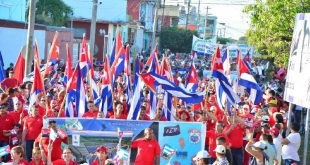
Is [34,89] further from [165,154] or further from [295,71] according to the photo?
[295,71]

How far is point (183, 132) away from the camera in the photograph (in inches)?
521

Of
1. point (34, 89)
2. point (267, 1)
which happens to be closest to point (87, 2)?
point (267, 1)

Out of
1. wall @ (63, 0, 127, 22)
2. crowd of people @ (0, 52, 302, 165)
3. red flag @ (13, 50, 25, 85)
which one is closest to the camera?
crowd of people @ (0, 52, 302, 165)

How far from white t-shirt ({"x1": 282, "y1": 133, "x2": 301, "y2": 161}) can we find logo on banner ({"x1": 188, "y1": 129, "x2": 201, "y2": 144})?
61.9 inches

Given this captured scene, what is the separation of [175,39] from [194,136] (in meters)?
67.7

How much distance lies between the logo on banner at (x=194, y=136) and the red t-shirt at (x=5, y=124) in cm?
338

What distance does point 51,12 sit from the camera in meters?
48.9

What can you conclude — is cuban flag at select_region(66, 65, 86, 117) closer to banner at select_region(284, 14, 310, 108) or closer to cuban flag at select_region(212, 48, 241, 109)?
cuban flag at select_region(212, 48, 241, 109)

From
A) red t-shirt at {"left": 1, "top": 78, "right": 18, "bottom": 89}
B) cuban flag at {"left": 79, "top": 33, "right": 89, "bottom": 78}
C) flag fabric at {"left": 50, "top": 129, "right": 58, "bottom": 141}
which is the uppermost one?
cuban flag at {"left": 79, "top": 33, "right": 89, "bottom": 78}

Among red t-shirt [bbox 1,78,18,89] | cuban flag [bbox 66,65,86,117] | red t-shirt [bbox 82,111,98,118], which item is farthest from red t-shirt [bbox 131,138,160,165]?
red t-shirt [bbox 1,78,18,89]

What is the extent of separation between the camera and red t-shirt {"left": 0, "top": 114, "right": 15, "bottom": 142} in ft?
44.2

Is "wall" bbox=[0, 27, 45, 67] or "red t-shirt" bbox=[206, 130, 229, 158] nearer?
"red t-shirt" bbox=[206, 130, 229, 158]

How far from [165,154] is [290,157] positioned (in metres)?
2.21

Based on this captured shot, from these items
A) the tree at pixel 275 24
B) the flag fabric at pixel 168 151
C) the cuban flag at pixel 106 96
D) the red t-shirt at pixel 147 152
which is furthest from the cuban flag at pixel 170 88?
the tree at pixel 275 24
